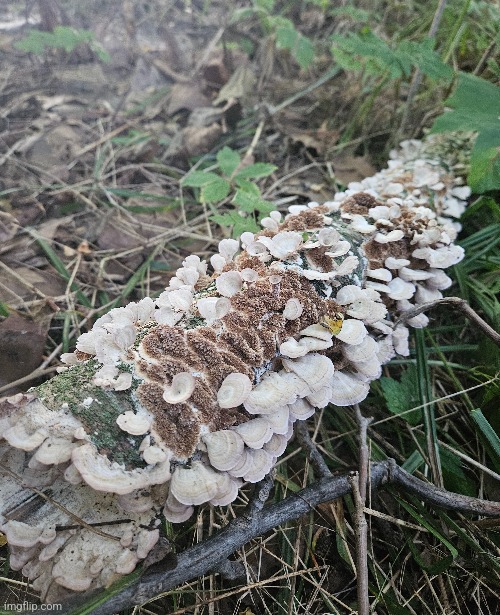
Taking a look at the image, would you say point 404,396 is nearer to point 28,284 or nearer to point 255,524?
point 255,524

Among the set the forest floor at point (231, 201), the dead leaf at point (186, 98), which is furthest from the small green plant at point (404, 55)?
the dead leaf at point (186, 98)

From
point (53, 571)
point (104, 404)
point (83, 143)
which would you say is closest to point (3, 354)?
point (104, 404)

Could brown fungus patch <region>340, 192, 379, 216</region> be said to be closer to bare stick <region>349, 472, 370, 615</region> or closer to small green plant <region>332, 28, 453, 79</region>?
small green plant <region>332, 28, 453, 79</region>

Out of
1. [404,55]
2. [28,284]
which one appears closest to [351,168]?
[404,55]

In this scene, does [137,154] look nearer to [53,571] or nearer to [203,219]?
[203,219]

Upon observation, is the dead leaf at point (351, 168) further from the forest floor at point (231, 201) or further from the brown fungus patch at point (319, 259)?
the brown fungus patch at point (319, 259)

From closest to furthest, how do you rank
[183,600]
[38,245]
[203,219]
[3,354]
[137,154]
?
[183,600], [3,354], [38,245], [203,219], [137,154]
